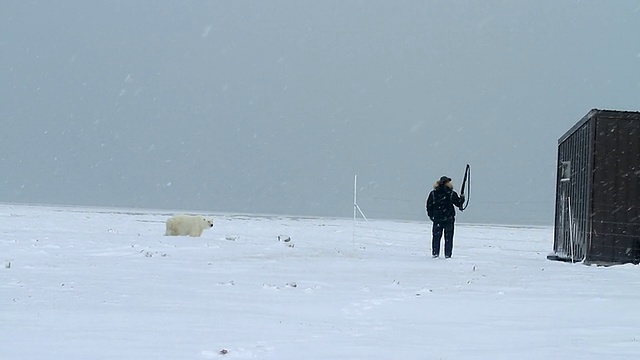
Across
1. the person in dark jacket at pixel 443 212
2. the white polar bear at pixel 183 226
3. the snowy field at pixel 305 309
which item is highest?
the person in dark jacket at pixel 443 212

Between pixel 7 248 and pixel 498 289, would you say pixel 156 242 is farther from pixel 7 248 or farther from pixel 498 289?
pixel 498 289

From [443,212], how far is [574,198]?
3.15 metres

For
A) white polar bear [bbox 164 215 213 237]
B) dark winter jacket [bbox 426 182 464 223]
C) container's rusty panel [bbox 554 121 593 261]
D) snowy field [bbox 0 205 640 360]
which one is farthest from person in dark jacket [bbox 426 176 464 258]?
white polar bear [bbox 164 215 213 237]

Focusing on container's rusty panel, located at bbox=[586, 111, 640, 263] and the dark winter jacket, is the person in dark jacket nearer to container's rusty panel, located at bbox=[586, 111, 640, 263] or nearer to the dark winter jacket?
the dark winter jacket

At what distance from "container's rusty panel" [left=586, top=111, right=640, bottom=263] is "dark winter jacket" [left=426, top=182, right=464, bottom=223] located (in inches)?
99.7

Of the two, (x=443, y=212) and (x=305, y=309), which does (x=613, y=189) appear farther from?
(x=305, y=309)

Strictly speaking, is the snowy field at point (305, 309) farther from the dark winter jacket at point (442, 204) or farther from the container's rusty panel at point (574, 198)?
the container's rusty panel at point (574, 198)

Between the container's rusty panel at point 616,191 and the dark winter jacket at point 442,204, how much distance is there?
2533mm

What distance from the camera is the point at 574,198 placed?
15.7 metres

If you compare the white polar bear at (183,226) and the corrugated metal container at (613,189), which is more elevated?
the corrugated metal container at (613,189)

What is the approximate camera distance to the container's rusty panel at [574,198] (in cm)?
1436

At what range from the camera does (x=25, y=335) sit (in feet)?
16.5

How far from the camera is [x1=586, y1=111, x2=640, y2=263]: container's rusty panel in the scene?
13984mm

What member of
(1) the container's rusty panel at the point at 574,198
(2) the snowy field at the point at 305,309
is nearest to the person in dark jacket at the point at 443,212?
(2) the snowy field at the point at 305,309
